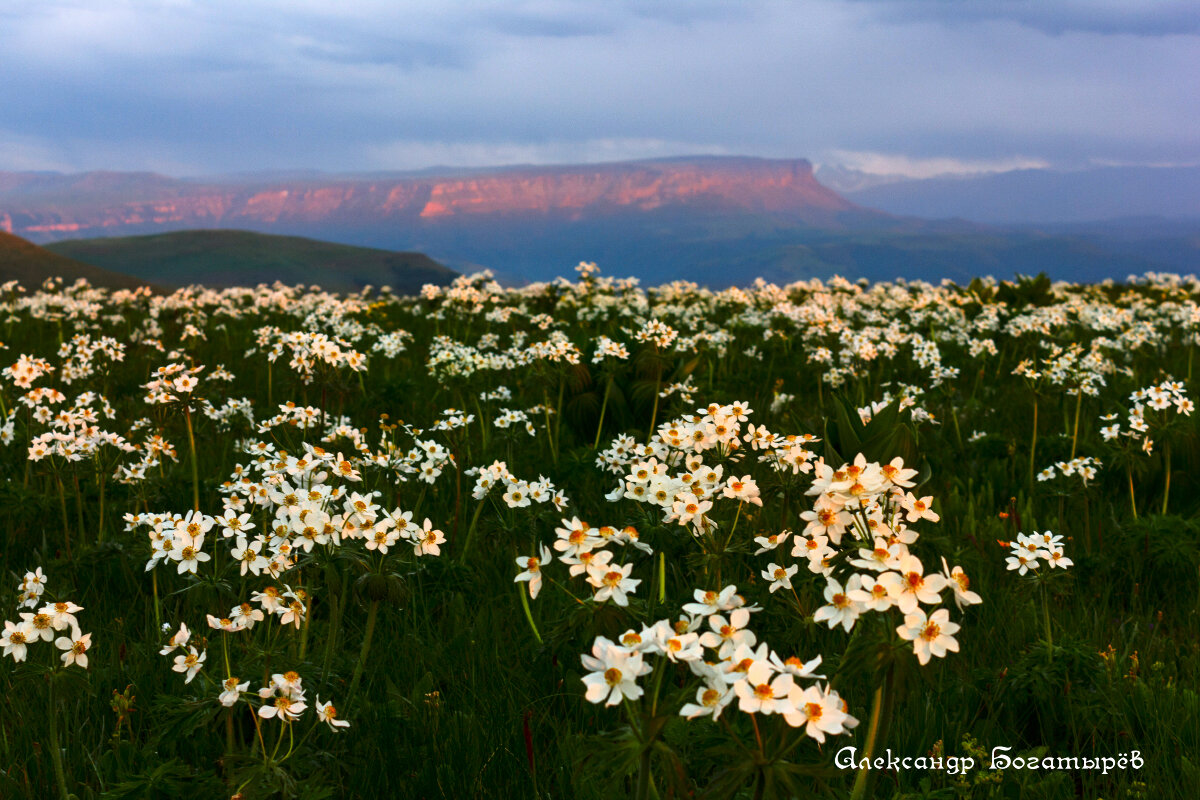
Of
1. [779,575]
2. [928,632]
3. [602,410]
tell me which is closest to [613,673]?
[928,632]

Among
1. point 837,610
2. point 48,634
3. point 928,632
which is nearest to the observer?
point 928,632

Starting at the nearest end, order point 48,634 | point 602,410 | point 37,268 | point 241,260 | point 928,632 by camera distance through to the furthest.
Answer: point 928,632
point 48,634
point 602,410
point 37,268
point 241,260

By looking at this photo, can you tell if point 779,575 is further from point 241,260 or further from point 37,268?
point 241,260

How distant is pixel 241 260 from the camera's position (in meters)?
171

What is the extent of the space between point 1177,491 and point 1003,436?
156 cm

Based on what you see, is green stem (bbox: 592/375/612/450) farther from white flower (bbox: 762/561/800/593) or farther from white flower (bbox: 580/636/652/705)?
white flower (bbox: 580/636/652/705)

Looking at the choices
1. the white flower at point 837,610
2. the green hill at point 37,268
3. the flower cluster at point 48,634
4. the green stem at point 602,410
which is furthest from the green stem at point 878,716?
the green hill at point 37,268

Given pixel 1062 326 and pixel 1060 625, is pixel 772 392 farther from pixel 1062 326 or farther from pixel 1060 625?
pixel 1060 625

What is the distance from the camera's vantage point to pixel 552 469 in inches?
232

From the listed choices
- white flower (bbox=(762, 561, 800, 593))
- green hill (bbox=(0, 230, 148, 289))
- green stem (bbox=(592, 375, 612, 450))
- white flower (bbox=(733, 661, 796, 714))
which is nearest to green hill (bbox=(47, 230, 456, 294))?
green hill (bbox=(0, 230, 148, 289))

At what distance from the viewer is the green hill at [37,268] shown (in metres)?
33.6

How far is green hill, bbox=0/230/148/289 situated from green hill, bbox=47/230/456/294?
112919 millimetres

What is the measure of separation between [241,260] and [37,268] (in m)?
149

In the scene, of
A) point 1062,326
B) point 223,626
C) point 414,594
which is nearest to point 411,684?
point 414,594
